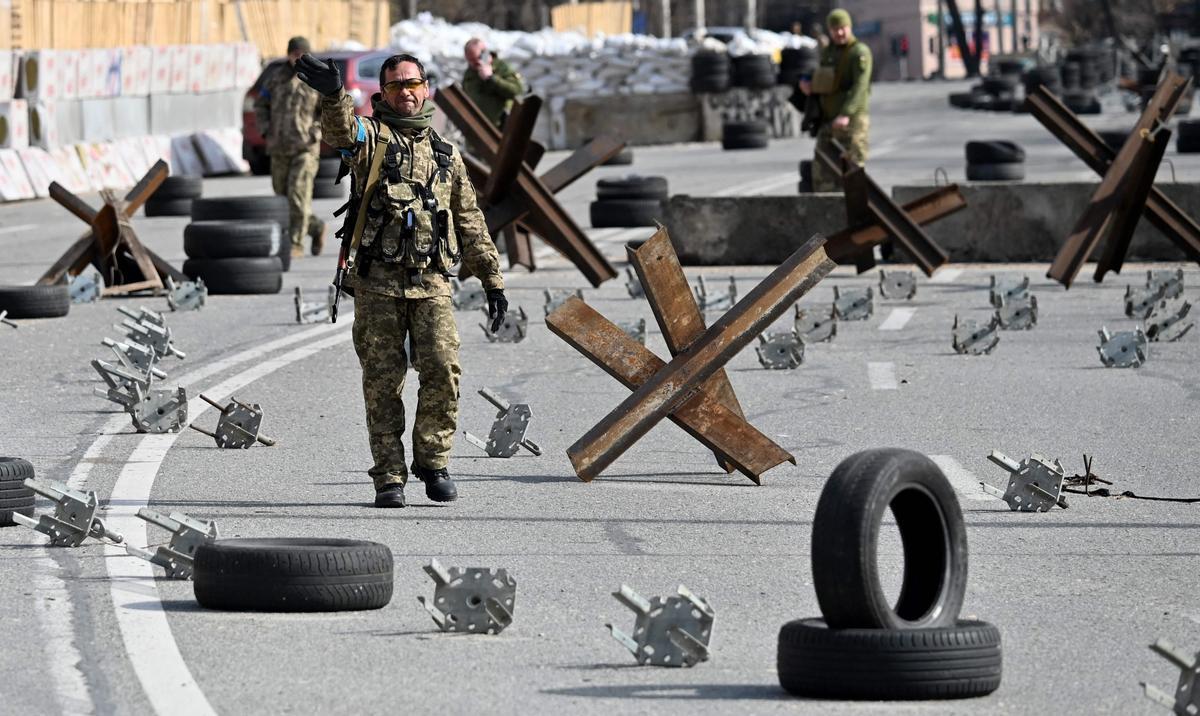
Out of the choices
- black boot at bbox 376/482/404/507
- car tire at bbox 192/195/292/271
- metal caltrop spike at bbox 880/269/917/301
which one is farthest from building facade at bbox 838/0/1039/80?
black boot at bbox 376/482/404/507

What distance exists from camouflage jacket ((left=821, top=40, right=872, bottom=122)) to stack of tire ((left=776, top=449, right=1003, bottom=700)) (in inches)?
556

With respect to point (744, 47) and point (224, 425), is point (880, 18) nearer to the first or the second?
point (744, 47)

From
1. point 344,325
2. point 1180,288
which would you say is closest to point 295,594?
point 344,325

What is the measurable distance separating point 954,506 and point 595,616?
125cm

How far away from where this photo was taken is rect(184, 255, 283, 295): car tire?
1842 cm

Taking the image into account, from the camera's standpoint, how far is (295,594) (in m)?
7.12

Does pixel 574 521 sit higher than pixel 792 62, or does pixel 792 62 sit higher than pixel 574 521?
pixel 792 62

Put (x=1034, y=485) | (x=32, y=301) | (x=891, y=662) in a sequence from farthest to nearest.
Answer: (x=32, y=301)
(x=1034, y=485)
(x=891, y=662)

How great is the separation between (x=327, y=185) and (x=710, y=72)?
17091 millimetres

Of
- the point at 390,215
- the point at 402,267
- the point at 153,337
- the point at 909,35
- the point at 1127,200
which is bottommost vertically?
the point at 153,337

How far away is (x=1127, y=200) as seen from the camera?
17.8m

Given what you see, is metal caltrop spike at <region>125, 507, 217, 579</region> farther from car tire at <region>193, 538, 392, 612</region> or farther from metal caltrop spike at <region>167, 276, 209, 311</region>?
metal caltrop spike at <region>167, 276, 209, 311</region>

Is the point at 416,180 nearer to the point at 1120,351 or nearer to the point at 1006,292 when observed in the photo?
the point at 1120,351

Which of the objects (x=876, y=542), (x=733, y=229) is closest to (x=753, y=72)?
(x=733, y=229)
